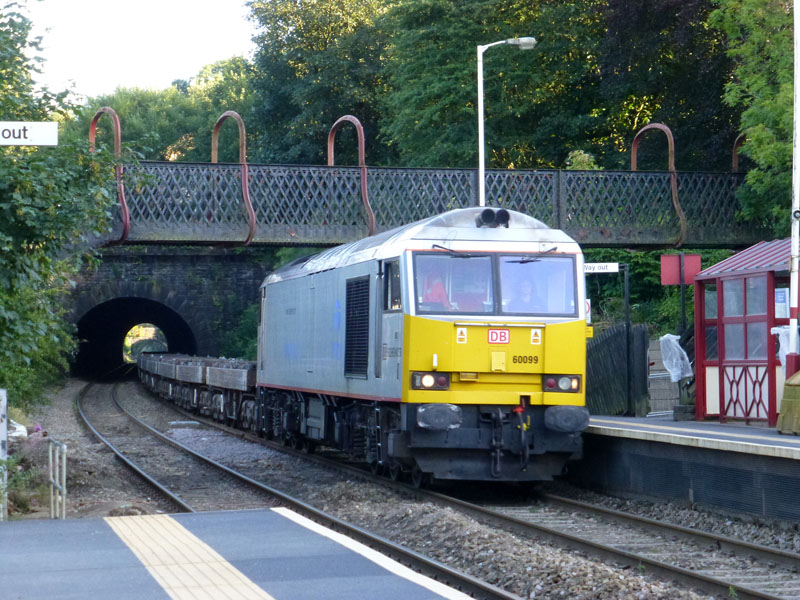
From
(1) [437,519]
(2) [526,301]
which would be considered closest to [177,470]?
(2) [526,301]

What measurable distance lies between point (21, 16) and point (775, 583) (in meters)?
9.15

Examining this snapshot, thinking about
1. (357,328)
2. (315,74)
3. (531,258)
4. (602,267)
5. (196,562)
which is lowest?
(196,562)

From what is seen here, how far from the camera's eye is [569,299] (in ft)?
45.0

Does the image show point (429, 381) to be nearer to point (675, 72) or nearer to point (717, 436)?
point (717, 436)

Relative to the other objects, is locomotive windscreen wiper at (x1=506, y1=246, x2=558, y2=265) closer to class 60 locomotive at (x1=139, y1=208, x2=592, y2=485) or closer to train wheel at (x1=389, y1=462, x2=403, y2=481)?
class 60 locomotive at (x1=139, y1=208, x2=592, y2=485)

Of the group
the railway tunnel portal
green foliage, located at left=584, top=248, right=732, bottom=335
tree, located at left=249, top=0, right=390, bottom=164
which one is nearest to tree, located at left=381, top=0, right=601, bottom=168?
green foliage, located at left=584, top=248, right=732, bottom=335

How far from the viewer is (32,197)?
1177 cm

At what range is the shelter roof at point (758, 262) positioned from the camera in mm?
15552

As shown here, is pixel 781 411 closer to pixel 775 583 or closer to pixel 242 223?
pixel 775 583

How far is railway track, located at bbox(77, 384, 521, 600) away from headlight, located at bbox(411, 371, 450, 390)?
1775mm

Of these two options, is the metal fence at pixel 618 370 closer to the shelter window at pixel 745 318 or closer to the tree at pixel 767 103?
the tree at pixel 767 103

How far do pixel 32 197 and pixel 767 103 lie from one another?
41.7 ft

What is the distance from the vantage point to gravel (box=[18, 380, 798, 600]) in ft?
28.0

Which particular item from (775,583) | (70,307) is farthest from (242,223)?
(70,307)
